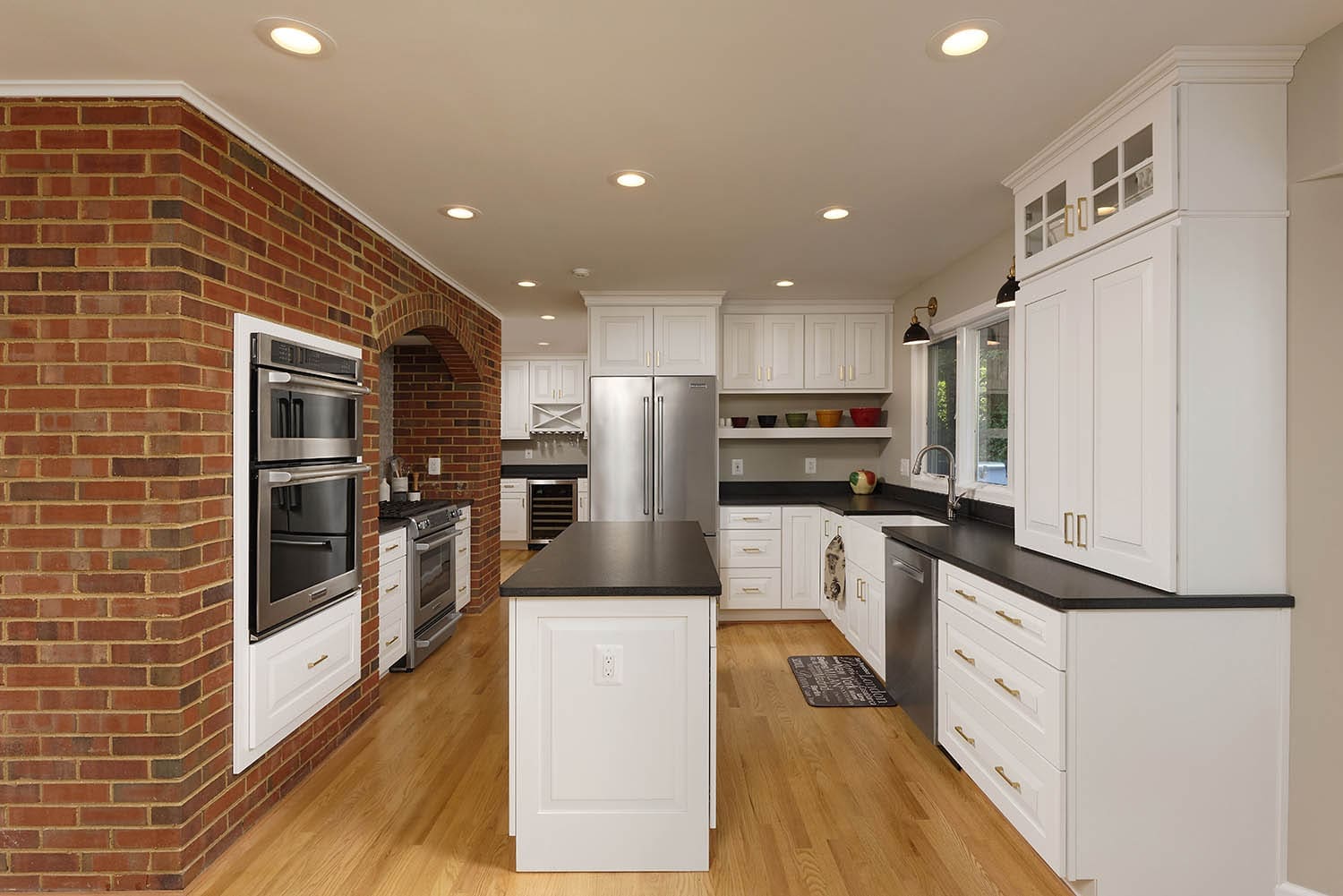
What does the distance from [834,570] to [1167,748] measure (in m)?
2.56

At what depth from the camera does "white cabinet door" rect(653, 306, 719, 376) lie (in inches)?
193

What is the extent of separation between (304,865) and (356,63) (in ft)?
7.85

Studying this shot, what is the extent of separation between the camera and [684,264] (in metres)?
4.18

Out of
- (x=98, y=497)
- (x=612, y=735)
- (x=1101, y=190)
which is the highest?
(x=1101, y=190)

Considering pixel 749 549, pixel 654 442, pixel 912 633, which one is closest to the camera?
pixel 912 633

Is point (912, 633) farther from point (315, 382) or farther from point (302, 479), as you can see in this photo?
point (315, 382)

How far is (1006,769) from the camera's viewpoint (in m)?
2.30

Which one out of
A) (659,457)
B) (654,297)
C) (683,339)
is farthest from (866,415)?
(654,297)

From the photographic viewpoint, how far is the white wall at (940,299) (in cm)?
364

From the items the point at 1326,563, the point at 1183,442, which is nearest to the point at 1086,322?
the point at 1183,442

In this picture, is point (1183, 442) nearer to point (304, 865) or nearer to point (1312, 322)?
point (1312, 322)

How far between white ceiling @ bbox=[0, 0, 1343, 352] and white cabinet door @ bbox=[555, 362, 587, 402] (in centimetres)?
516

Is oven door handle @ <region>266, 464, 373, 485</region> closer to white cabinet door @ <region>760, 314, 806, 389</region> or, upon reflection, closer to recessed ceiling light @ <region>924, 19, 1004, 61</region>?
recessed ceiling light @ <region>924, 19, 1004, 61</region>

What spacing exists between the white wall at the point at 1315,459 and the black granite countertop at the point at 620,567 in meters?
1.61
